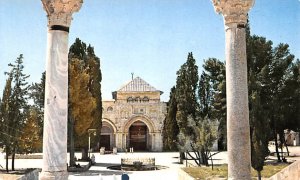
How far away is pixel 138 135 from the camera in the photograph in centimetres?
5041

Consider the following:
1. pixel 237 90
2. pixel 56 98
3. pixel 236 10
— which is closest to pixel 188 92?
pixel 236 10

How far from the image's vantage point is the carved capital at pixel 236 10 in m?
9.49

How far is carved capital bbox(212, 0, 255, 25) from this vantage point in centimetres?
949

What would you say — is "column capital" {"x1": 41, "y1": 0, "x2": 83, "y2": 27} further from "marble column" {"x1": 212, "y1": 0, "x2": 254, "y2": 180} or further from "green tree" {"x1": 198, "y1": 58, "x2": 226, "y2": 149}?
"green tree" {"x1": 198, "y1": 58, "x2": 226, "y2": 149}

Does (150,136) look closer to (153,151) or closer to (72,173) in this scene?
(153,151)

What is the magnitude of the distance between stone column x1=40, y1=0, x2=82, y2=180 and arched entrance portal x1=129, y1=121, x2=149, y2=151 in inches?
1616

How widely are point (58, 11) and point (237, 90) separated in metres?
5.04

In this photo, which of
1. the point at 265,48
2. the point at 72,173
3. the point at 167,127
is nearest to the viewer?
the point at 72,173

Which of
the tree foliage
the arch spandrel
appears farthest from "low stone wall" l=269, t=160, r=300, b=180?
the arch spandrel

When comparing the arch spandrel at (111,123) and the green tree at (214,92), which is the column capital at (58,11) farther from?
the arch spandrel at (111,123)

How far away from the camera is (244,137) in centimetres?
904

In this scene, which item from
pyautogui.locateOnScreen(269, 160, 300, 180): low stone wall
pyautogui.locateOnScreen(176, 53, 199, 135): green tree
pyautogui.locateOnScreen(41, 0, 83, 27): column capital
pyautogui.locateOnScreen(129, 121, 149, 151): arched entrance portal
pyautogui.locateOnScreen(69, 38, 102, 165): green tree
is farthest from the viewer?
pyautogui.locateOnScreen(129, 121, 149, 151): arched entrance portal

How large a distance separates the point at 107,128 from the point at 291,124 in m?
23.9

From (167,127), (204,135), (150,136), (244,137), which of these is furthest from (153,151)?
(244,137)
